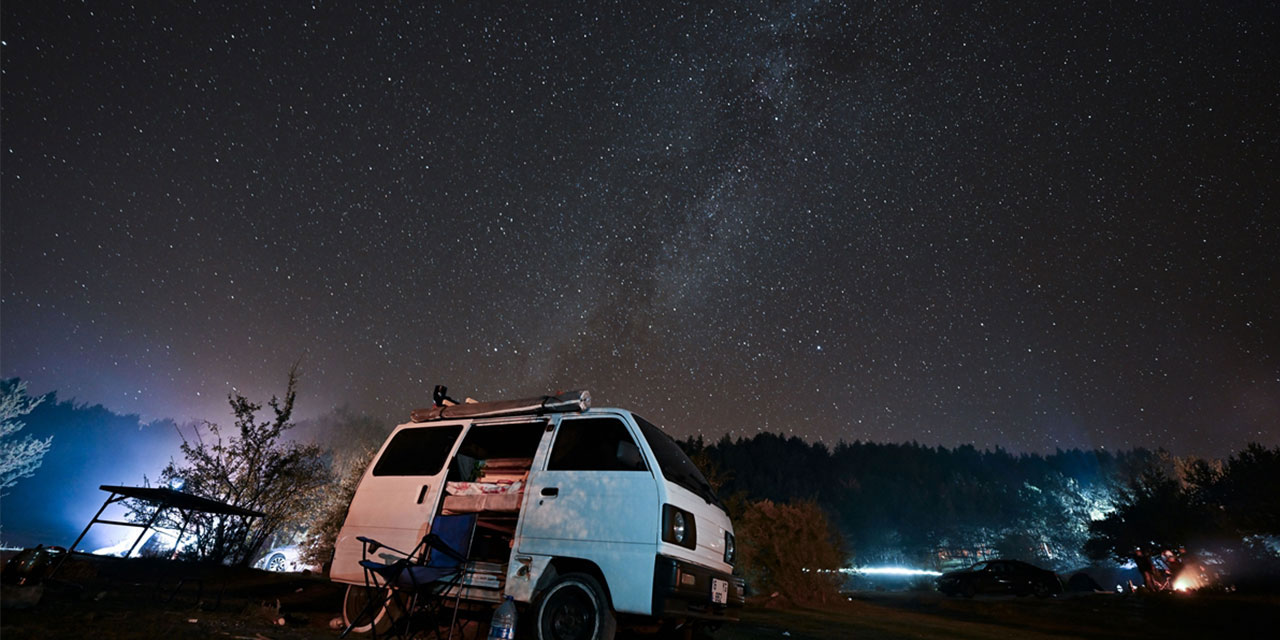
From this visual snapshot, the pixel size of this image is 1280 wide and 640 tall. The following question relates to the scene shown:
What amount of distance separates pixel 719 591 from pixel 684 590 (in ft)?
2.46

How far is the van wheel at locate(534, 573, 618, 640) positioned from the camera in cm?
455

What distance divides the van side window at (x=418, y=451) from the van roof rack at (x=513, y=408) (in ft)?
0.58

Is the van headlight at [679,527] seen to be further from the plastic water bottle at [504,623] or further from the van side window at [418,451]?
the van side window at [418,451]

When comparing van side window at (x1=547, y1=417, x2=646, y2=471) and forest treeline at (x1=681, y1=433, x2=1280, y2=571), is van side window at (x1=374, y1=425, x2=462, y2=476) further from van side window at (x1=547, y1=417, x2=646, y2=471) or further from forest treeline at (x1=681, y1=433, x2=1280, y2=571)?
forest treeline at (x1=681, y1=433, x2=1280, y2=571)

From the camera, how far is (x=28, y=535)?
68.8 meters

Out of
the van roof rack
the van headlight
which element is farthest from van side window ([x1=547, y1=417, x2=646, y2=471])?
the van headlight

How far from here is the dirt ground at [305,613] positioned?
5.11 m

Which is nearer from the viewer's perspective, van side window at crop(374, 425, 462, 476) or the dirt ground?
the dirt ground

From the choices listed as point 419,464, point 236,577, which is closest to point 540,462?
point 419,464

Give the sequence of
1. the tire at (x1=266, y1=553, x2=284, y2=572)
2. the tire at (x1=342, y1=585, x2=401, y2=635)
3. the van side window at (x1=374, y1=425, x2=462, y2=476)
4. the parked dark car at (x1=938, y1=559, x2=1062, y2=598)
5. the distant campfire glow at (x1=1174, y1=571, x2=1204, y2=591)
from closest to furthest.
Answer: the tire at (x1=342, y1=585, x2=401, y2=635) → the van side window at (x1=374, y1=425, x2=462, y2=476) → the parked dark car at (x1=938, y1=559, x2=1062, y2=598) → the distant campfire glow at (x1=1174, y1=571, x2=1204, y2=591) → the tire at (x1=266, y1=553, x2=284, y2=572)

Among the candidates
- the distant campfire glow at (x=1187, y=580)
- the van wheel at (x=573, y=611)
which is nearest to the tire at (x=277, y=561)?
the van wheel at (x=573, y=611)

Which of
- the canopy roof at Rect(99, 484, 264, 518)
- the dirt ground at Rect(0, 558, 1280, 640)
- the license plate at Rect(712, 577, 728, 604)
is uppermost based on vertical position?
the canopy roof at Rect(99, 484, 264, 518)

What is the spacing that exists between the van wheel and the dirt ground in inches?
40.7

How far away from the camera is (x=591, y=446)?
17.9ft
